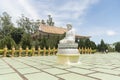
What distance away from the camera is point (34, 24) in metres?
35.8

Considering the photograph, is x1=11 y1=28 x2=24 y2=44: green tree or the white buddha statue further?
x1=11 y1=28 x2=24 y2=44: green tree

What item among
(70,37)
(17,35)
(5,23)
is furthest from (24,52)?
(5,23)

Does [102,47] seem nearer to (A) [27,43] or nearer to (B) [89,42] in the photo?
(B) [89,42]

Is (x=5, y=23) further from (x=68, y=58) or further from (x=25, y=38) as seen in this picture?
(x=68, y=58)

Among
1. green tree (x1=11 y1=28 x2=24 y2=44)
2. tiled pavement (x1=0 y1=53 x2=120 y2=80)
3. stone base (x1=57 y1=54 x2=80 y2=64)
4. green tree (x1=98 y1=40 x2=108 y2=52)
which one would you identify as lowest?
tiled pavement (x1=0 y1=53 x2=120 y2=80)

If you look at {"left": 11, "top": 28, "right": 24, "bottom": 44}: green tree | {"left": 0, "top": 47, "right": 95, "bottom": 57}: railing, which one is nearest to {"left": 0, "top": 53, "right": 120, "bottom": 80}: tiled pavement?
{"left": 0, "top": 47, "right": 95, "bottom": 57}: railing

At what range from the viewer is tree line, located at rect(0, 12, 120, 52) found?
55.4 feet

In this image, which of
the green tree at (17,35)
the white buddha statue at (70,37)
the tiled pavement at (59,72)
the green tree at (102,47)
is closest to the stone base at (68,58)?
the tiled pavement at (59,72)

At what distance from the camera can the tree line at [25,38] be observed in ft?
55.4

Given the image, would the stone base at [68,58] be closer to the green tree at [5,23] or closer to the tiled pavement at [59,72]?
the tiled pavement at [59,72]

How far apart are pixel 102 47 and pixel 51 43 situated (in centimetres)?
1092

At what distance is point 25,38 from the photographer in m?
16.9

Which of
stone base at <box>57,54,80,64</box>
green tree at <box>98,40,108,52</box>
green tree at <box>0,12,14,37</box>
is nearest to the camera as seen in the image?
stone base at <box>57,54,80,64</box>

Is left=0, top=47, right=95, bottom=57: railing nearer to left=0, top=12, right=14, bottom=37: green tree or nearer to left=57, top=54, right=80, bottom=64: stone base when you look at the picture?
left=57, top=54, right=80, bottom=64: stone base
